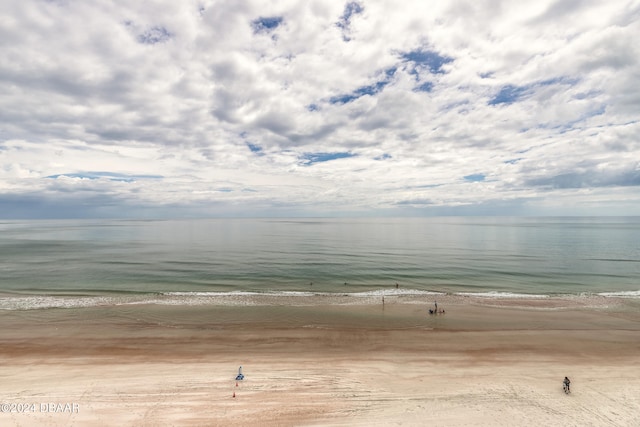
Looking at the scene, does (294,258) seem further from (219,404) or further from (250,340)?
(219,404)

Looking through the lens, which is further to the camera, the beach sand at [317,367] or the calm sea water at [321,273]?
the calm sea water at [321,273]

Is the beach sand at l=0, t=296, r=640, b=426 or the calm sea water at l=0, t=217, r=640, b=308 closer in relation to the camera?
the beach sand at l=0, t=296, r=640, b=426

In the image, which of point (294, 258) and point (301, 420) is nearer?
point (301, 420)

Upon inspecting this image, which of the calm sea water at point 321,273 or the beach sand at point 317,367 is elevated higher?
the calm sea water at point 321,273

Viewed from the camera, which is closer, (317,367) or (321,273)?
(317,367)

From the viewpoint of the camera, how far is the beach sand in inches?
707

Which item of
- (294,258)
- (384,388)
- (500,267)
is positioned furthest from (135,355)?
(500,267)

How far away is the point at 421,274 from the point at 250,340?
3993cm

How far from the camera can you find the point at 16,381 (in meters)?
21.0

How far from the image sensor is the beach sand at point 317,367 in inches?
707

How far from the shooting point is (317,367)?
23.2 metres

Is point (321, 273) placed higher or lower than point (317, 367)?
higher

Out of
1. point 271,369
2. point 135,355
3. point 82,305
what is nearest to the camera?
point 271,369

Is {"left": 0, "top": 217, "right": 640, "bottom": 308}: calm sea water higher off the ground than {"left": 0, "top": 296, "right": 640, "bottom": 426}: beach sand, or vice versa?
{"left": 0, "top": 217, "right": 640, "bottom": 308}: calm sea water
